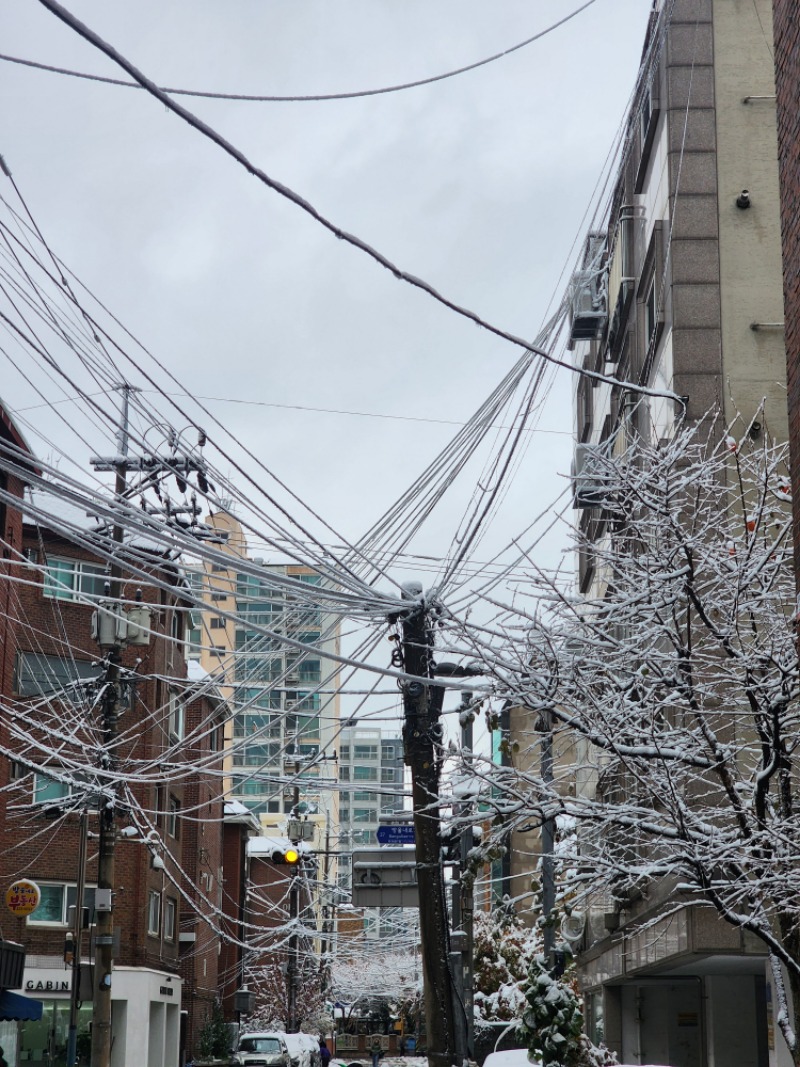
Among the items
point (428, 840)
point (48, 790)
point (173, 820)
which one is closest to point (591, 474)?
point (428, 840)

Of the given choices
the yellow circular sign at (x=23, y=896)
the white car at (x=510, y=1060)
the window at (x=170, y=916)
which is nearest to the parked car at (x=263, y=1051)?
the window at (x=170, y=916)

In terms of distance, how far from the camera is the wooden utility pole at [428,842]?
51.4 ft

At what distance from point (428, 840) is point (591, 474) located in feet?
14.1

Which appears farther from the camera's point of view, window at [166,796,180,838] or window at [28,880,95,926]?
window at [166,796,180,838]

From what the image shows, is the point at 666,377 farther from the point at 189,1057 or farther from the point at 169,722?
the point at 189,1057

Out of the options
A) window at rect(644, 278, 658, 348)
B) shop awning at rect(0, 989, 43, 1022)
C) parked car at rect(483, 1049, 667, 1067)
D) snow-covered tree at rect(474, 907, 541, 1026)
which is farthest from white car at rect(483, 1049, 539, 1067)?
snow-covered tree at rect(474, 907, 541, 1026)

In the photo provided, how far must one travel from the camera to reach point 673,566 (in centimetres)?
1377

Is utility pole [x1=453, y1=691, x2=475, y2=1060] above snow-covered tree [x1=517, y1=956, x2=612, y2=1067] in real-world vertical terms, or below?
above

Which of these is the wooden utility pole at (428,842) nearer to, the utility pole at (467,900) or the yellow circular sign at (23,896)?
the utility pole at (467,900)

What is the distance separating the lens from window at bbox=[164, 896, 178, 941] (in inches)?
1957

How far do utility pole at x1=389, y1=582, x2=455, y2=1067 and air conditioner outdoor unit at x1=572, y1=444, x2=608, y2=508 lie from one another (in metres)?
2.16

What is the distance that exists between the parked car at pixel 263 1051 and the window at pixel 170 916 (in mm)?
6228

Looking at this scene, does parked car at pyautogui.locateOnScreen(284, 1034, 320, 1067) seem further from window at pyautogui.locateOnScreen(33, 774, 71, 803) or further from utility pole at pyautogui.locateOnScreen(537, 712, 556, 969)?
utility pole at pyautogui.locateOnScreen(537, 712, 556, 969)

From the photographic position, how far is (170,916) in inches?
2009
